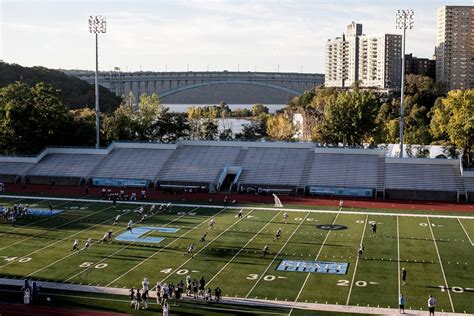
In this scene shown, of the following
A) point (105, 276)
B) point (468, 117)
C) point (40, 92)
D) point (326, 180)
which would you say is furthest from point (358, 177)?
point (40, 92)

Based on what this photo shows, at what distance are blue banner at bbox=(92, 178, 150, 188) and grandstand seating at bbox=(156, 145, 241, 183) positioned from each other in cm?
159

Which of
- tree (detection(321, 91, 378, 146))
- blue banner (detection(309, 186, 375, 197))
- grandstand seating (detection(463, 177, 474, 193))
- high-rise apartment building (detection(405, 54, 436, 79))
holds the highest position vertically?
high-rise apartment building (detection(405, 54, 436, 79))

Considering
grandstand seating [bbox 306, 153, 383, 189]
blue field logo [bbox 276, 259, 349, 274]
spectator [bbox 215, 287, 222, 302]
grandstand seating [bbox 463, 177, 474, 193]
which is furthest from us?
grandstand seating [bbox 306, 153, 383, 189]

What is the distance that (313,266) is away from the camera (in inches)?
1267

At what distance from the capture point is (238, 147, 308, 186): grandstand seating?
59.5 meters

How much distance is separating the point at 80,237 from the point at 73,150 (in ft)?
105

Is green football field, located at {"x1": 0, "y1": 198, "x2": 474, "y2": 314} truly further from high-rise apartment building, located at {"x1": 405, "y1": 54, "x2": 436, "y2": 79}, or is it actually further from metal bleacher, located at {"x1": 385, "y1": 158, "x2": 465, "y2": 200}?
high-rise apartment building, located at {"x1": 405, "y1": 54, "x2": 436, "y2": 79}

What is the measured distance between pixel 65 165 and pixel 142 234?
2924cm

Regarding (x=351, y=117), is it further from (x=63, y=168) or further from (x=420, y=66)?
(x=420, y=66)

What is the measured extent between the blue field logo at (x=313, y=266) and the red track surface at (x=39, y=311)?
999 cm

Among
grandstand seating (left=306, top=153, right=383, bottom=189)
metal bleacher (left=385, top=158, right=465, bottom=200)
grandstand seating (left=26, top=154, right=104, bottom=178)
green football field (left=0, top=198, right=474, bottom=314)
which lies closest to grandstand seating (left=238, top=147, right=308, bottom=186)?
grandstand seating (left=306, top=153, right=383, bottom=189)

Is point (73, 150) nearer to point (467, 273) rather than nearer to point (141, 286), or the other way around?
point (141, 286)

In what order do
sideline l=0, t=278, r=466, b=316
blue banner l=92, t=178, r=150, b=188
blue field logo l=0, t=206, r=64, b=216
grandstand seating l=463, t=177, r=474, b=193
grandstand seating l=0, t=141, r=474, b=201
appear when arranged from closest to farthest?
sideline l=0, t=278, r=466, b=316, blue field logo l=0, t=206, r=64, b=216, grandstand seating l=463, t=177, r=474, b=193, grandstand seating l=0, t=141, r=474, b=201, blue banner l=92, t=178, r=150, b=188

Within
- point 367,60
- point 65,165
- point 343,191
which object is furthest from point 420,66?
point 65,165
